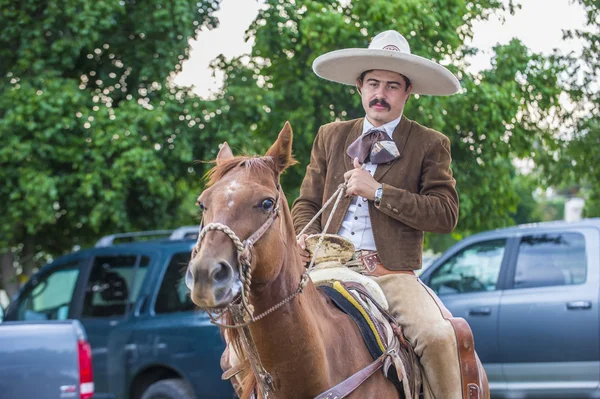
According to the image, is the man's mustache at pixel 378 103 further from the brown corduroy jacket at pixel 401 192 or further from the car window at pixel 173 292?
the car window at pixel 173 292

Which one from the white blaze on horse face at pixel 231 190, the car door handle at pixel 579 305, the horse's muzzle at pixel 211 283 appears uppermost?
the white blaze on horse face at pixel 231 190

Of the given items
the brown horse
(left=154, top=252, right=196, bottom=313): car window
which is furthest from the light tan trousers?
(left=154, top=252, right=196, bottom=313): car window

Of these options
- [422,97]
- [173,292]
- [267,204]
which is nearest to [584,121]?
→ [422,97]

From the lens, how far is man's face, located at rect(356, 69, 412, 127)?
4648mm

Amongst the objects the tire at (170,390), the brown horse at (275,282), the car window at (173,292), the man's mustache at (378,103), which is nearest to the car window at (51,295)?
the car window at (173,292)

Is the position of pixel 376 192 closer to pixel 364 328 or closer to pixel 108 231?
pixel 364 328

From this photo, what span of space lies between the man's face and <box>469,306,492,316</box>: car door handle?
5118 mm

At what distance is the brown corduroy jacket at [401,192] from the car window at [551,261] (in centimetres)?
510

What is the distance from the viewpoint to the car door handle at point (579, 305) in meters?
8.84

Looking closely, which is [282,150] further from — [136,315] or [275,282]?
[136,315]

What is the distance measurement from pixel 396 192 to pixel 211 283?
1515 mm

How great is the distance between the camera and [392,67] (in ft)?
15.3

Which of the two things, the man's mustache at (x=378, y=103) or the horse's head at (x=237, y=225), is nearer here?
the horse's head at (x=237, y=225)

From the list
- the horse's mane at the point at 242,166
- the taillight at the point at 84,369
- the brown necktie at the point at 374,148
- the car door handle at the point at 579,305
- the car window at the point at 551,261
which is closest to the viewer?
the horse's mane at the point at 242,166
